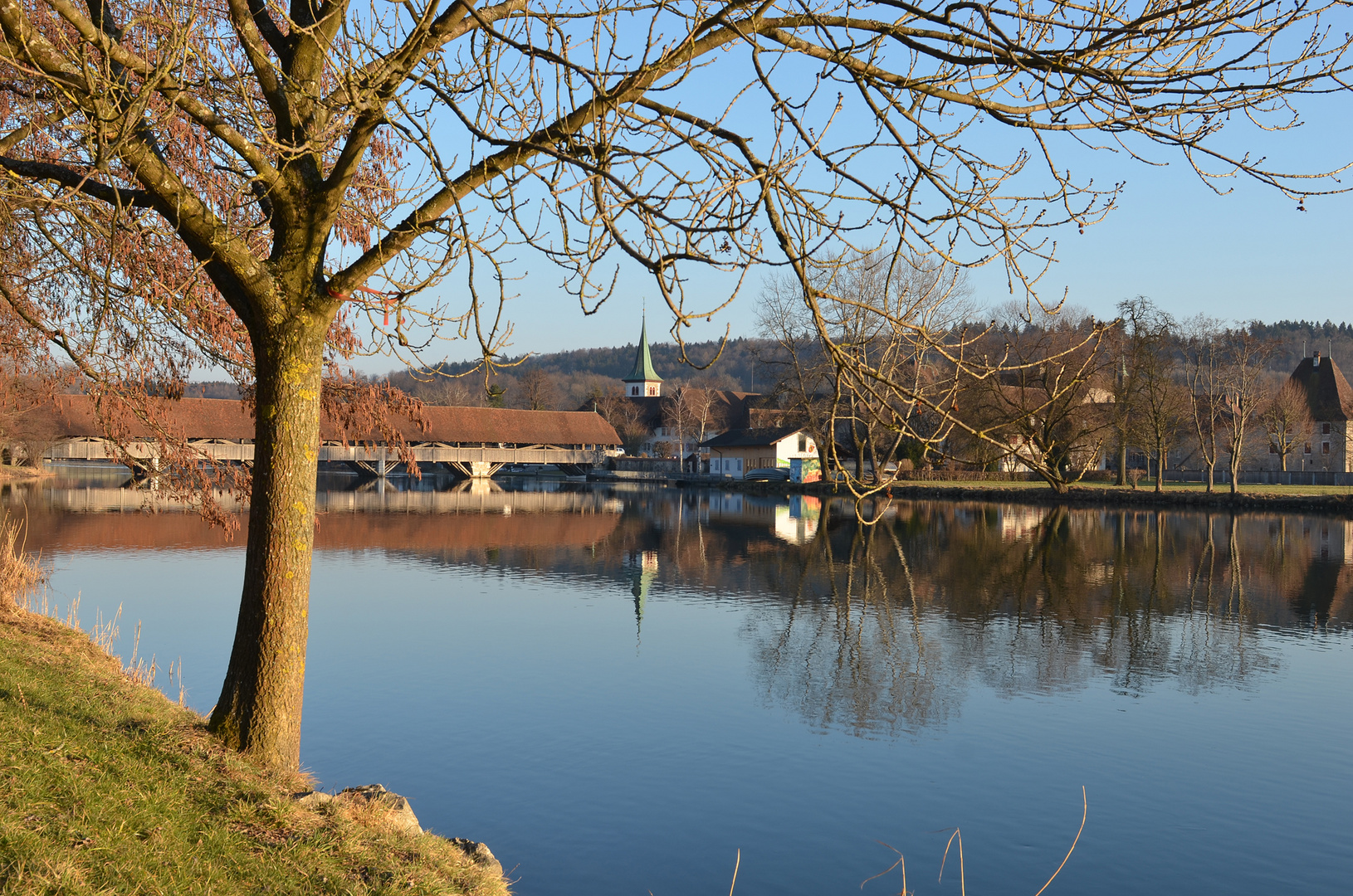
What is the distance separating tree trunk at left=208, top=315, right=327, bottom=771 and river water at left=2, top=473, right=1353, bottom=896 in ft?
6.68

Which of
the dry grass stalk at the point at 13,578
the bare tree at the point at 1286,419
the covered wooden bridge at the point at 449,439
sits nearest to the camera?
the dry grass stalk at the point at 13,578

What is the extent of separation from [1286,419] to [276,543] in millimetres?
60008

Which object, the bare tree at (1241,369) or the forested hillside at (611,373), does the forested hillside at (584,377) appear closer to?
the forested hillside at (611,373)

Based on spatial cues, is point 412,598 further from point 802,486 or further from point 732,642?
point 802,486

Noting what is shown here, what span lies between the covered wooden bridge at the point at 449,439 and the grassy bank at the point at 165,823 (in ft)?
140

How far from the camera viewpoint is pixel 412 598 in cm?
1736

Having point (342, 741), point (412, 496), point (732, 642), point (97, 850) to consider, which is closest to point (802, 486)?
point (412, 496)

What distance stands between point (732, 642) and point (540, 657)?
2.84 metres

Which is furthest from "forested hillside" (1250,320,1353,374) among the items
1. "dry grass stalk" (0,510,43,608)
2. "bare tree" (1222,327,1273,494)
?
"dry grass stalk" (0,510,43,608)

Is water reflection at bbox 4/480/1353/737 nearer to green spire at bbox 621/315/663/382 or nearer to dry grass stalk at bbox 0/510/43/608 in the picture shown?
dry grass stalk at bbox 0/510/43/608

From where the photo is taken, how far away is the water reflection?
12414 mm

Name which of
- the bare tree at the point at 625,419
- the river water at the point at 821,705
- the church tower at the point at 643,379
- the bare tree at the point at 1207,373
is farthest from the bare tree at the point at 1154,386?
the church tower at the point at 643,379

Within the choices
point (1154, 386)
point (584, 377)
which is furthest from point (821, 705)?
point (584, 377)

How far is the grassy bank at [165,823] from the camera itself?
396 centimetres
